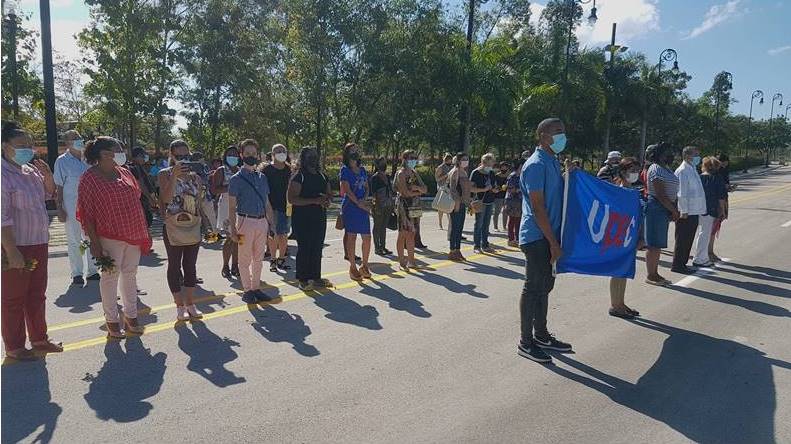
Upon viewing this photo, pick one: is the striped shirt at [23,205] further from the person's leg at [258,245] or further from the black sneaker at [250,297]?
the black sneaker at [250,297]

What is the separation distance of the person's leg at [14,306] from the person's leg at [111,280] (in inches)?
23.8

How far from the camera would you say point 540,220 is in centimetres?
473

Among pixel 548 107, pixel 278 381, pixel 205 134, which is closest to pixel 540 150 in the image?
pixel 278 381

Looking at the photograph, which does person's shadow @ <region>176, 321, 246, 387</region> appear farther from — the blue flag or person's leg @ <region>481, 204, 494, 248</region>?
person's leg @ <region>481, 204, 494, 248</region>

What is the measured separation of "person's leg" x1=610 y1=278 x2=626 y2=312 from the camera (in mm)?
6309

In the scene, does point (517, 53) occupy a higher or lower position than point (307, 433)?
higher

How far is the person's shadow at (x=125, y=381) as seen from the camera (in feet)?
12.8

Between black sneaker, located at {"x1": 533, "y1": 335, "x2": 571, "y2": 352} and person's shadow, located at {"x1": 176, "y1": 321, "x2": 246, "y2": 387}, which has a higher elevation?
black sneaker, located at {"x1": 533, "y1": 335, "x2": 571, "y2": 352}

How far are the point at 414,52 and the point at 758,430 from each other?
21957 millimetres

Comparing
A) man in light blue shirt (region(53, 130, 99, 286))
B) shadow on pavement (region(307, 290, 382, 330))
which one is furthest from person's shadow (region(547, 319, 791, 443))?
man in light blue shirt (region(53, 130, 99, 286))

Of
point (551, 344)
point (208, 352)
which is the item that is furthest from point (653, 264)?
point (208, 352)

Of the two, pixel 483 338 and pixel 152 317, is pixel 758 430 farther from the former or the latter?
pixel 152 317

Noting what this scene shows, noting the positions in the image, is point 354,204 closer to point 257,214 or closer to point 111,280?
point 257,214

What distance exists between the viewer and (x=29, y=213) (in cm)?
470
